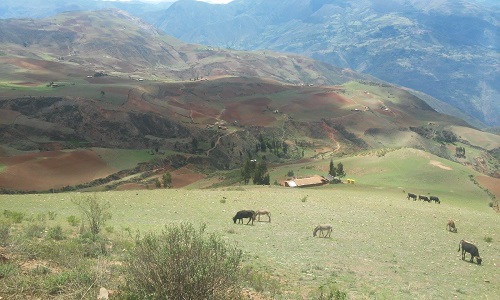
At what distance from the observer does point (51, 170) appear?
86.0 meters

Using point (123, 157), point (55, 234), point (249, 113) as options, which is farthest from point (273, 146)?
point (55, 234)

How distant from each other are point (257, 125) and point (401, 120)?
83.1m

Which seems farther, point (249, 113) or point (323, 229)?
point (249, 113)

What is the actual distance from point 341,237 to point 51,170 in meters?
77.5

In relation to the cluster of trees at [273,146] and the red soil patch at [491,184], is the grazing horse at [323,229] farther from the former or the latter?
the cluster of trees at [273,146]

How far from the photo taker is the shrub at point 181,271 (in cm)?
944

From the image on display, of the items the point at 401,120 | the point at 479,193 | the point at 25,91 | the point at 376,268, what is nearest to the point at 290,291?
the point at 376,268

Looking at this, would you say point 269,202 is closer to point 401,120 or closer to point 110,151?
point 110,151

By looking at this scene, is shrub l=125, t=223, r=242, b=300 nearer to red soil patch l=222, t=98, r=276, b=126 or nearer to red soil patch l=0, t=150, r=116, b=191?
red soil patch l=0, t=150, r=116, b=191

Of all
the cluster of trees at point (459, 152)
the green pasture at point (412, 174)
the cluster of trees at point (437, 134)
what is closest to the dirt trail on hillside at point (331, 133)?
the cluster of trees at point (459, 152)

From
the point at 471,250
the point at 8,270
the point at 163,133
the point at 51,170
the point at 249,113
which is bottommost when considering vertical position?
the point at 8,270

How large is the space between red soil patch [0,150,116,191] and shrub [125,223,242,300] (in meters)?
75.0

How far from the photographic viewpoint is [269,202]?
1476 inches

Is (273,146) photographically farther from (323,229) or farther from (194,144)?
(323,229)
